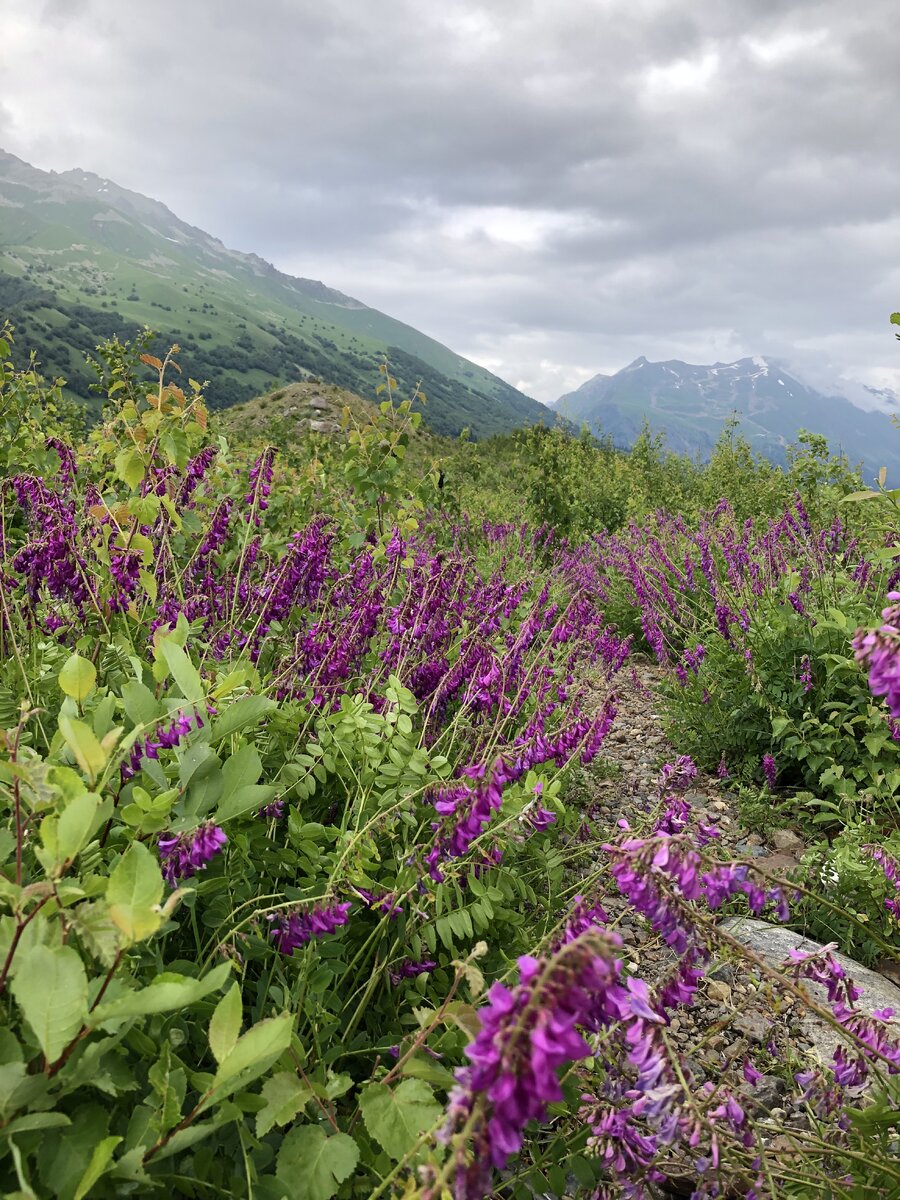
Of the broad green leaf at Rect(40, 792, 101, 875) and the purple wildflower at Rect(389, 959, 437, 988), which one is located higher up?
the broad green leaf at Rect(40, 792, 101, 875)

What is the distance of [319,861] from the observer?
1.84m

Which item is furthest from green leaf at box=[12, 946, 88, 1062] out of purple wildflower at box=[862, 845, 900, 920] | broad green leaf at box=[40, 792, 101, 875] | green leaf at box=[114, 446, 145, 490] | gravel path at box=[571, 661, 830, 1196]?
purple wildflower at box=[862, 845, 900, 920]

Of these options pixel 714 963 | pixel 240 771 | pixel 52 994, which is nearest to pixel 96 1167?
pixel 52 994

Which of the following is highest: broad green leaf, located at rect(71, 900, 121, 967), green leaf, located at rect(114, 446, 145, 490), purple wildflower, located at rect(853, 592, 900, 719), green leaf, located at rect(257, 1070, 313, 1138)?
purple wildflower, located at rect(853, 592, 900, 719)

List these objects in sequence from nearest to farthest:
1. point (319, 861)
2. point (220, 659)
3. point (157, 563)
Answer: point (319, 861) < point (220, 659) < point (157, 563)

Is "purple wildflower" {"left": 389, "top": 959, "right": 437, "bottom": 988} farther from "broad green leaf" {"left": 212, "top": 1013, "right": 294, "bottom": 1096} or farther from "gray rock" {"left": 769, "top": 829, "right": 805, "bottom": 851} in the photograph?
"gray rock" {"left": 769, "top": 829, "right": 805, "bottom": 851}

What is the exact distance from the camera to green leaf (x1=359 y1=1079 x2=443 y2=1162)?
3.81 ft

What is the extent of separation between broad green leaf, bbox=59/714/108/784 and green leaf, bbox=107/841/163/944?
0.23 meters

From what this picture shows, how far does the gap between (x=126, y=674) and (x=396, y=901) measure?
1.13 metres

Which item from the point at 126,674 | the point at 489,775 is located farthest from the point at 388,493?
the point at 489,775

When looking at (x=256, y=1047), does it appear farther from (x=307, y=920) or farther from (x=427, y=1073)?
(x=307, y=920)

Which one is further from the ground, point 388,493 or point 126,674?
point 388,493

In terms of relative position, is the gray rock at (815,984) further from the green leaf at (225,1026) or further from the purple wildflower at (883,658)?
the green leaf at (225,1026)

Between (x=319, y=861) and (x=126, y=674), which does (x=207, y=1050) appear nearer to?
(x=319, y=861)
